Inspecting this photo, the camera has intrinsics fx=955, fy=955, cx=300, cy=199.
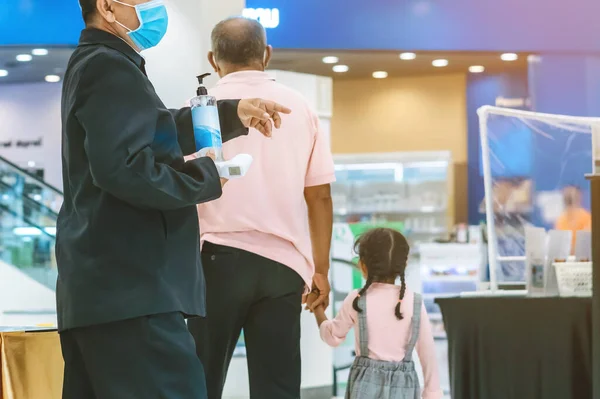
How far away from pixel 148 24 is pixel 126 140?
1.14 ft

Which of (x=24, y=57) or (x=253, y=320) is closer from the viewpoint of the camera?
(x=253, y=320)

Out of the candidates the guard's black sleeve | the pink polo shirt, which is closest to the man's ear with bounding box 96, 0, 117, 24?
the guard's black sleeve

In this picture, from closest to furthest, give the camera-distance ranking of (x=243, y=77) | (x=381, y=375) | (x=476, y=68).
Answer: (x=243, y=77)
(x=381, y=375)
(x=476, y=68)

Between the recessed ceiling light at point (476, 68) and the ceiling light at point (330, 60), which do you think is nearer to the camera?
the ceiling light at point (330, 60)

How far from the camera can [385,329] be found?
342cm

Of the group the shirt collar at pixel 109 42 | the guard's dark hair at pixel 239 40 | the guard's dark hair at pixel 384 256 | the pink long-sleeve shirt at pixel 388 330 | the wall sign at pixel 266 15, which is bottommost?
the pink long-sleeve shirt at pixel 388 330

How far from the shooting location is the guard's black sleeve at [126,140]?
5.63ft

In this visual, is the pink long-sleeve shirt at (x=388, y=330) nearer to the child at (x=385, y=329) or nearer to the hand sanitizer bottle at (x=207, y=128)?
the child at (x=385, y=329)

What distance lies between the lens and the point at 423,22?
9469 mm

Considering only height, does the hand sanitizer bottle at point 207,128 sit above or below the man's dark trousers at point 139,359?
above

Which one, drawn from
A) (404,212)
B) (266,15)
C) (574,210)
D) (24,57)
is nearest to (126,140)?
(574,210)

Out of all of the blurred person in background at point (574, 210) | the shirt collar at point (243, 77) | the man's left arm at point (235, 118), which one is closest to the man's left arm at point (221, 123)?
the man's left arm at point (235, 118)

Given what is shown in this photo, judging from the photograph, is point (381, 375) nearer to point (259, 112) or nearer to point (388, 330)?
point (388, 330)

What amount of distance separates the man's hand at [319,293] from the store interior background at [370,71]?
49.4 inches
